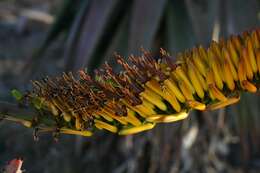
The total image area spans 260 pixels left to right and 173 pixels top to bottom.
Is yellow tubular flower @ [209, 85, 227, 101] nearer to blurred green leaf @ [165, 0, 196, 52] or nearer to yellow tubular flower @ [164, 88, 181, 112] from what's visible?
yellow tubular flower @ [164, 88, 181, 112]

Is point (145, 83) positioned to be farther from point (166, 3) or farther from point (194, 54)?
point (166, 3)

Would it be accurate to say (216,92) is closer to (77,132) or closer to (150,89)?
(150,89)

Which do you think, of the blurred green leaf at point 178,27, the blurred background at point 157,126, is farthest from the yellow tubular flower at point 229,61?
the blurred green leaf at point 178,27

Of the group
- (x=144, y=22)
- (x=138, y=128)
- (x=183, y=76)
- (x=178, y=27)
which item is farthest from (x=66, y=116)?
(x=178, y=27)

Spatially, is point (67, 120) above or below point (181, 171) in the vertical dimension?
below

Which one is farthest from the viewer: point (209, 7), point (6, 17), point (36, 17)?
point (6, 17)

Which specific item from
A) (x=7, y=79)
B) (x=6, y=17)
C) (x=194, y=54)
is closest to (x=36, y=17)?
(x=6, y=17)
